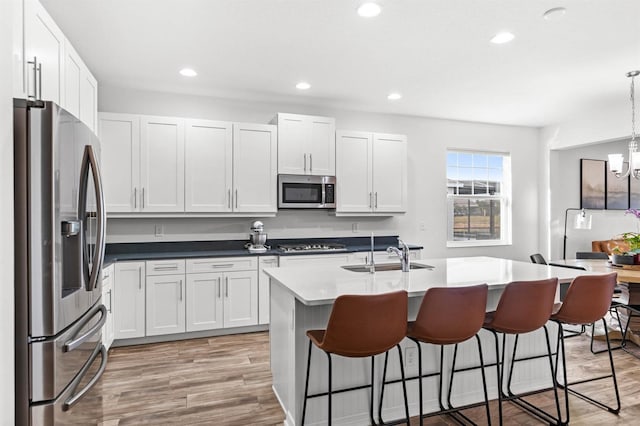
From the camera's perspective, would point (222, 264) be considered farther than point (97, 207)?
Yes

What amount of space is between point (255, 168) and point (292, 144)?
0.52m

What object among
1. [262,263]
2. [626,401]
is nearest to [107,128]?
[262,263]

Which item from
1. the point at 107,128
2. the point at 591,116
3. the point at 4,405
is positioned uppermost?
the point at 591,116

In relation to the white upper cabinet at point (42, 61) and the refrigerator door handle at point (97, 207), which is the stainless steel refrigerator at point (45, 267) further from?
the white upper cabinet at point (42, 61)

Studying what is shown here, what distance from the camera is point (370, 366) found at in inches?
93.0

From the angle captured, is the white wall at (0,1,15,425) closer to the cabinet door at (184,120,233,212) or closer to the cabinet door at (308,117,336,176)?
the cabinet door at (184,120,233,212)

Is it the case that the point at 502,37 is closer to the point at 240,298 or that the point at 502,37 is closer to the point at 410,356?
the point at 410,356

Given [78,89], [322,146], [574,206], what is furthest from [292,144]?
[574,206]

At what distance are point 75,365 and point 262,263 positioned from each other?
8.41 ft

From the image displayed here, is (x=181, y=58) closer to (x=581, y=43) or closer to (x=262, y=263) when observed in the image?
(x=262, y=263)

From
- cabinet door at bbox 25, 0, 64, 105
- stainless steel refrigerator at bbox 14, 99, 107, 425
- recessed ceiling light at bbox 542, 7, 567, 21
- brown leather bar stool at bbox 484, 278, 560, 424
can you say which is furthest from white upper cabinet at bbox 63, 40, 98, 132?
recessed ceiling light at bbox 542, 7, 567, 21

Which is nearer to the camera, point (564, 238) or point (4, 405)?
point (4, 405)

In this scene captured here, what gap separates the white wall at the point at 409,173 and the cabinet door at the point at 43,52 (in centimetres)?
198

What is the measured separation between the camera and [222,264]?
4105mm
